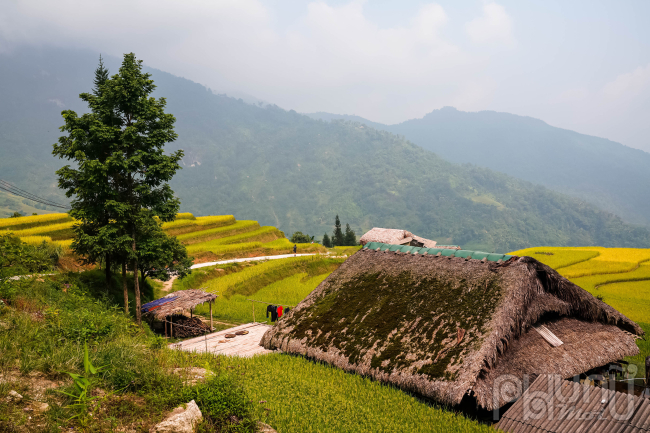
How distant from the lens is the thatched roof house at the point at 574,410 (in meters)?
5.47

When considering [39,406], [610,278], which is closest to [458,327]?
[39,406]

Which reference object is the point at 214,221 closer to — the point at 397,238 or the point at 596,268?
the point at 397,238

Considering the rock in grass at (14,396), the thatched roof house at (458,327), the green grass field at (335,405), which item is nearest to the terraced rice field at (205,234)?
the thatched roof house at (458,327)

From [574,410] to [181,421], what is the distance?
6072 millimetres

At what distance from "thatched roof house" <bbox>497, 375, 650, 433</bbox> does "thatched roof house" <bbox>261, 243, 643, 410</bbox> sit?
2.55 feet

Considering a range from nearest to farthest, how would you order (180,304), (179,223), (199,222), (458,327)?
(458,327)
(180,304)
(179,223)
(199,222)

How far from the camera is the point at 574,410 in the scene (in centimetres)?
604

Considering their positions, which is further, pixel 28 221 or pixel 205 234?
pixel 205 234

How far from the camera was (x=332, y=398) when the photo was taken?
770cm

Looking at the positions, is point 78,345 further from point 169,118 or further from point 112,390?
point 169,118

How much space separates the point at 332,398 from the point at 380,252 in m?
6.17

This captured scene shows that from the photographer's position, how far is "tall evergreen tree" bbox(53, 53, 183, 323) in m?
15.1

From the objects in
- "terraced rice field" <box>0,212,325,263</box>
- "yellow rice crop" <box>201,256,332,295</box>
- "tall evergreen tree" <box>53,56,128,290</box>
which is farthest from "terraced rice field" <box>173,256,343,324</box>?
"tall evergreen tree" <box>53,56,128,290</box>

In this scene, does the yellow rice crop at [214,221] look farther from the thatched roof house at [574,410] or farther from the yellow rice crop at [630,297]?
the thatched roof house at [574,410]
